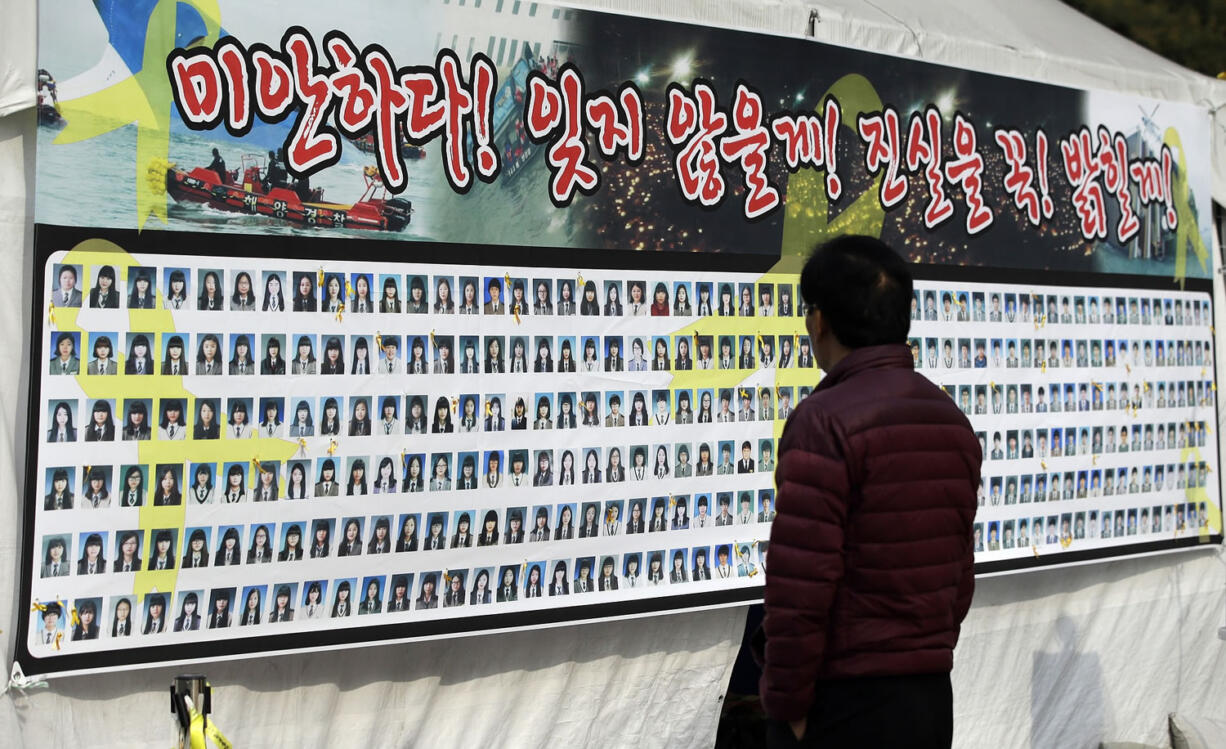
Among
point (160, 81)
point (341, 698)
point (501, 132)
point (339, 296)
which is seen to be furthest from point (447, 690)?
point (160, 81)

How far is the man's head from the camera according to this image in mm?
1910

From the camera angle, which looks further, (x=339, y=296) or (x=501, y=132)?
(x=501, y=132)

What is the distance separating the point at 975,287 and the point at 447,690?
2.09m

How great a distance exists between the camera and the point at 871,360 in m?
1.91

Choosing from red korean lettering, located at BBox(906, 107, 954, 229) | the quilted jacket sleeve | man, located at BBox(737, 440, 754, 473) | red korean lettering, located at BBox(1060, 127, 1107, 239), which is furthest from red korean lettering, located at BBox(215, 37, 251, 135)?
red korean lettering, located at BBox(1060, 127, 1107, 239)

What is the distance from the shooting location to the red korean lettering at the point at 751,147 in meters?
3.21

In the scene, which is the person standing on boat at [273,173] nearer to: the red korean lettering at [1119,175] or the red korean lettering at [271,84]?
the red korean lettering at [271,84]

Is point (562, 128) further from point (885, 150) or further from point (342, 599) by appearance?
point (342, 599)

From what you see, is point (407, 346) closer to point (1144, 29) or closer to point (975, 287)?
point (975, 287)

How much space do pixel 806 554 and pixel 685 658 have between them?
5.10 feet

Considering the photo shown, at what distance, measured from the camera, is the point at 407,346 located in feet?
8.86

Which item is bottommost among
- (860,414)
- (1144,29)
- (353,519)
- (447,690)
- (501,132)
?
(447,690)

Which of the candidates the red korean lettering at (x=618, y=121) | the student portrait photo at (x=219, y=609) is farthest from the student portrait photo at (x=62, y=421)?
the red korean lettering at (x=618, y=121)

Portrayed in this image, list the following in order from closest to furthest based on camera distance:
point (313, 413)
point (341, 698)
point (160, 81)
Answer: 1. point (160, 81)
2. point (313, 413)
3. point (341, 698)
